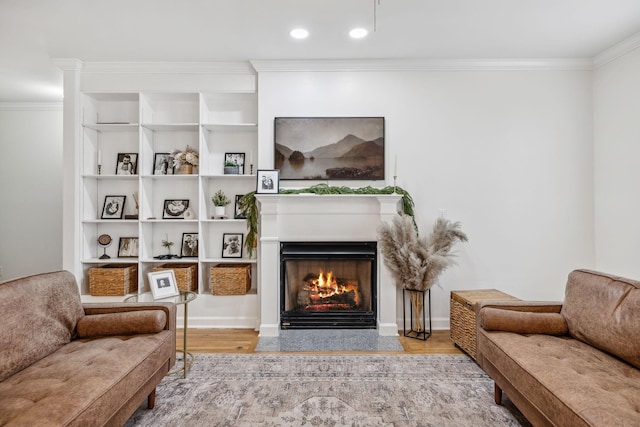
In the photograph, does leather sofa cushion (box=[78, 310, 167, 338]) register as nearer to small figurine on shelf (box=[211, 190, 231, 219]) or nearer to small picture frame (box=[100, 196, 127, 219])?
small figurine on shelf (box=[211, 190, 231, 219])

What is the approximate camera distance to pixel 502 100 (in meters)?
3.56

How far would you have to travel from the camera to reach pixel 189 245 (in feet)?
12.7

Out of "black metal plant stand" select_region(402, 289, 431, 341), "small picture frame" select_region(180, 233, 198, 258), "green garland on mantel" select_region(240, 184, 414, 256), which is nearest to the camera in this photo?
"black metal plant stand" select_region(402, 289, 431, 341)

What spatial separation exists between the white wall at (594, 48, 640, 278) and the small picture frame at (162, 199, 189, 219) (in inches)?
167

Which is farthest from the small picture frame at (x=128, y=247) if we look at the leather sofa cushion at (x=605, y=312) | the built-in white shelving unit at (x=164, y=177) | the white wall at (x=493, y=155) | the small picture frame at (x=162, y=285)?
the leather sofa cushion at (x=605, y=312)

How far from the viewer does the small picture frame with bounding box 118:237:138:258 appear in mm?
3848

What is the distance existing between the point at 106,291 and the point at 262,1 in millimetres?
3074

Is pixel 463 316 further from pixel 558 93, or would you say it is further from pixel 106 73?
pixel 106 73

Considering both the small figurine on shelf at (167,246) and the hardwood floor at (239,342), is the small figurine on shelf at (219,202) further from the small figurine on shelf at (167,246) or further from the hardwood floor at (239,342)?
the hardwood floor at (239,342)

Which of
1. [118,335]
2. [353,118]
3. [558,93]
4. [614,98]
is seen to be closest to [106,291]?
[118,335]

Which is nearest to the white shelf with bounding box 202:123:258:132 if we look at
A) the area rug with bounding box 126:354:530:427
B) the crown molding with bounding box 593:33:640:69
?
the area rug with bounding box 126:354:530:427

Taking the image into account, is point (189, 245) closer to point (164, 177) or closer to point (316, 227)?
point (164, 177)

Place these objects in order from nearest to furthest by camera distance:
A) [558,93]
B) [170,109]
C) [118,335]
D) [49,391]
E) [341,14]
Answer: [49,391] < [118,335] < [341,14] < [558,93] < [170,109]

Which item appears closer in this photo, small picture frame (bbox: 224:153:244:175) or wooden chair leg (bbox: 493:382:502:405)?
wooden chair leg (bbox: 493:382:502:405)
